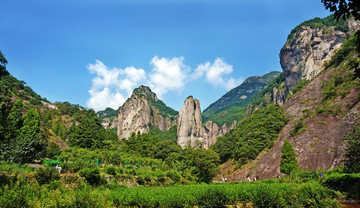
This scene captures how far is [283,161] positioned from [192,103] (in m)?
90.2

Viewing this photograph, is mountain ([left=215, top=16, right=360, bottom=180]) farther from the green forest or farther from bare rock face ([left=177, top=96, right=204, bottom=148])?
bare rock face ([left=177, top=96, right=204, bottom=148])

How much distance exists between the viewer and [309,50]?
106562 mm

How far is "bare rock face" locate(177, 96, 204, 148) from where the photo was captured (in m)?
121

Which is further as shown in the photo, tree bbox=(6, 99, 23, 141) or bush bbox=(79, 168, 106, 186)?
tree bbox=(6, 99, 23, 141)

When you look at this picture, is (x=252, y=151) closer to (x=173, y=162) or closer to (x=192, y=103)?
(x=173, y=162)

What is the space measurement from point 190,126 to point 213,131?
48337mm

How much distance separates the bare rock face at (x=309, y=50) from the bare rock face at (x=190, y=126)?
Result: 56.1 m

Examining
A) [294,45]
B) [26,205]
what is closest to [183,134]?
[294,45]

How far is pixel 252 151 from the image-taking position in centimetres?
6106

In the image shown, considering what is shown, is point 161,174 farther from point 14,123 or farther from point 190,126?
→ point 190,126

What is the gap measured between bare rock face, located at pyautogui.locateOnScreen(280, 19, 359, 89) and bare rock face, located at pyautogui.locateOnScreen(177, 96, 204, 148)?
56148 mm

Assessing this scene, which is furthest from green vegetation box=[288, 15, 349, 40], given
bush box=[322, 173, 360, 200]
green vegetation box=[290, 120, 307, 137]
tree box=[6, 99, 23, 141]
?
tree box=[6, 99, 23, 141]

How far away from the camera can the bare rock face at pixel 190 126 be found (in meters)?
121

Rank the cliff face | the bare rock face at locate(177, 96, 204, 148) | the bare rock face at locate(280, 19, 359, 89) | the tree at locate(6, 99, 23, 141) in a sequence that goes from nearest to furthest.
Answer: the tree at locate(6, 99, 23, 141) → the bare rock face at locate(280, 19, 359, 89) → the bare rock face at locate(177, 96, 204, 148) → the cliff face
